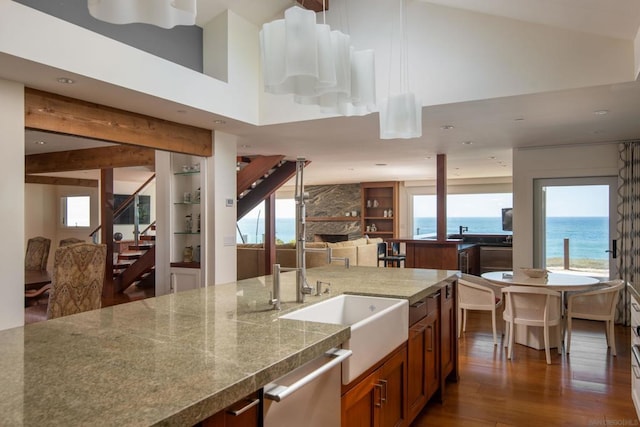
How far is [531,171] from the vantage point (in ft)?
21.2

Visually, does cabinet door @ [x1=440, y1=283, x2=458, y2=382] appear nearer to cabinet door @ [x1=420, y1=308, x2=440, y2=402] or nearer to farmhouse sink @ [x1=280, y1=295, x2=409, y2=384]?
cabinet door @ [x1=420, y1=308, x2=440, y2=402]

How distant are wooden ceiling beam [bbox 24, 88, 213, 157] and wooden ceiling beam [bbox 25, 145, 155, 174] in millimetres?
1582

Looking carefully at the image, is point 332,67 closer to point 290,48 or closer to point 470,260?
point 290,48

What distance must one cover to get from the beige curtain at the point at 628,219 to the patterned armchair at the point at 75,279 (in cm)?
632

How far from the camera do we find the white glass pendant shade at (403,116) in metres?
2.97

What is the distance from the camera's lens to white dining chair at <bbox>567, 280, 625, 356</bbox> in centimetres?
433

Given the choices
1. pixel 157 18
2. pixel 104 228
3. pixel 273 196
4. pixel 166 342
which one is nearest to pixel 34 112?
pixel 157 18

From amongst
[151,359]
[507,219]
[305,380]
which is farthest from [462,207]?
[151,359]

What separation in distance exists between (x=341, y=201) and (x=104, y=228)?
7.00m

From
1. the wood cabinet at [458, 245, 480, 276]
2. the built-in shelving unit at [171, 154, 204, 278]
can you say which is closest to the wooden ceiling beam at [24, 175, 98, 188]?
the built-in shelving unit at [171, 154, 204, 278]

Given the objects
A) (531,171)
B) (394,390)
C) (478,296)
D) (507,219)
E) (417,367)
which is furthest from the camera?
(507,219)

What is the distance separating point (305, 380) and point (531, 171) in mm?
6063

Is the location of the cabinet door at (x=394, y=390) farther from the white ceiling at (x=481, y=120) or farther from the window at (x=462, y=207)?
the window at (x=462, y=207)

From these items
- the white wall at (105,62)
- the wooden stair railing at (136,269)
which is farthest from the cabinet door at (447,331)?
the wooden stair railing at (136,269)
